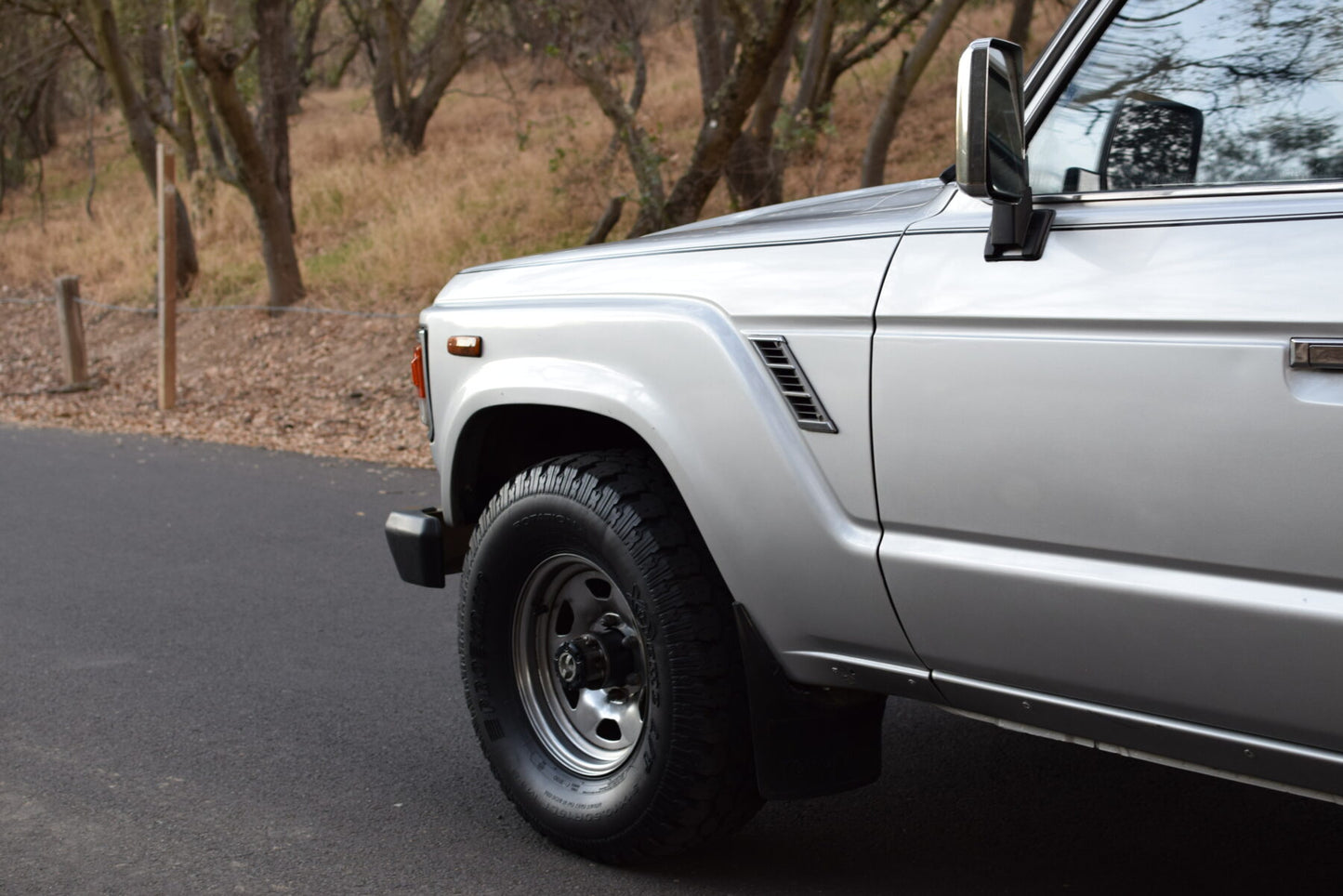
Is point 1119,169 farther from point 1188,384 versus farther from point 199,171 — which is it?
point 199,171

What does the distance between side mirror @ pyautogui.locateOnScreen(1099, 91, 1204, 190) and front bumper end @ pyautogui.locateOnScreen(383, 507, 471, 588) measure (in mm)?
2031

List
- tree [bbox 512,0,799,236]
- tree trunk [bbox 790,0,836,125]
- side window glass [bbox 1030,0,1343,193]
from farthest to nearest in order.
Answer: tree trunk [bbox 790,0,836,125] → tree [bbox 512,0,799,236] → side window glass [bbox 1030,0,1343,193]

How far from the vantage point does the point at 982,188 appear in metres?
2.39

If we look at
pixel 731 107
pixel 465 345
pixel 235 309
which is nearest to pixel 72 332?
pixel 235 309

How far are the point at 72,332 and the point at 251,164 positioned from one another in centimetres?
260

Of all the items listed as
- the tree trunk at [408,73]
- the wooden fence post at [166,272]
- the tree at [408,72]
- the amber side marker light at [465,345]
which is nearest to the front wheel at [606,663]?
the amber side marker light at [465,345]

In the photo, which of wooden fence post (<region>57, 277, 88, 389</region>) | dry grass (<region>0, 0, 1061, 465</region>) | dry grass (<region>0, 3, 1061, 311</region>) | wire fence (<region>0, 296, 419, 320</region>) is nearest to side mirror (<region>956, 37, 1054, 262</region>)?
dry grass (<region>0, 0, 1061, 465</region>)

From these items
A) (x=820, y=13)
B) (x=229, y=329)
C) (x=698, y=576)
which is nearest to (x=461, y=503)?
(x=698, y=576)

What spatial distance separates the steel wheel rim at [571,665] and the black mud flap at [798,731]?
371 millimetres

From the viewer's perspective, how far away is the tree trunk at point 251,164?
13.6 meters

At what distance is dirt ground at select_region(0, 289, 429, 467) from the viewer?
11.0 metres

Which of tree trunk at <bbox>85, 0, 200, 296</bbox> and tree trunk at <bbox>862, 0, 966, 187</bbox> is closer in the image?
tree trunk at <bbox>862, 0, 966, 187</bbox>

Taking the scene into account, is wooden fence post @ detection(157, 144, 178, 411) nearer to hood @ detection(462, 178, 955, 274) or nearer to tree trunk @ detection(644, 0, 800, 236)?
tree trunk @ detection(644, 0, 800, 236)

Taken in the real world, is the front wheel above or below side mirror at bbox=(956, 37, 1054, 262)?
below
